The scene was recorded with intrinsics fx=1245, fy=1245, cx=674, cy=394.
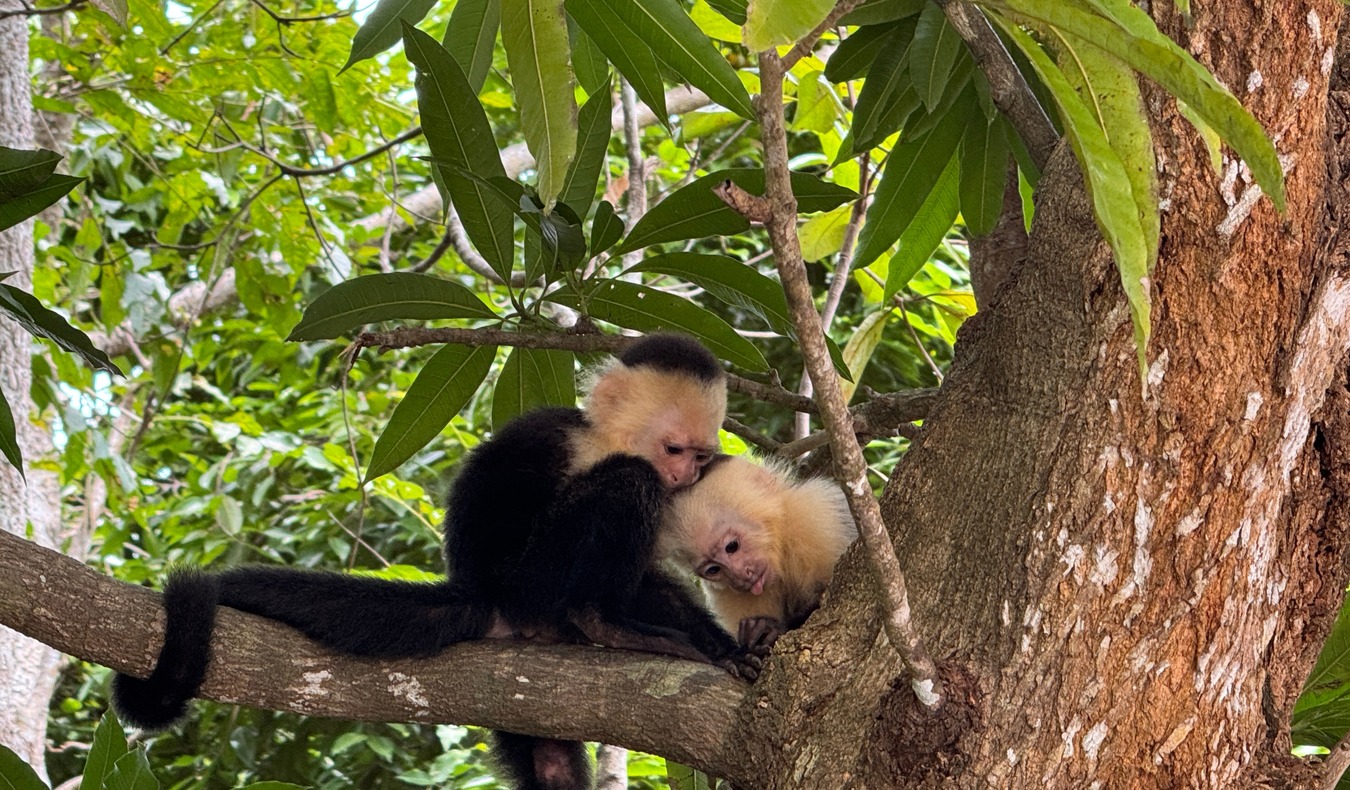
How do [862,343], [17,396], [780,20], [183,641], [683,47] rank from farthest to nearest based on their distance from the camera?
1. [17,396]
2. [862,343]
3. [183,641]
4. [683,47]
5. [780,20]

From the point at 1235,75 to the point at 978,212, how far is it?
0.91 metres

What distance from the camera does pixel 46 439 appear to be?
4629mm

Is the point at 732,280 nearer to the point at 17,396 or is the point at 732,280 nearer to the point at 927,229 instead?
the point at 927,229

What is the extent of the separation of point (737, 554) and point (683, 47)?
1176 millimetres

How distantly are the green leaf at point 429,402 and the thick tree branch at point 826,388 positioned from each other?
1.25 metres

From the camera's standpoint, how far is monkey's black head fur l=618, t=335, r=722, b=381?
2.48 metres

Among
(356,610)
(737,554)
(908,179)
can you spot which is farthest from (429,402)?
(908,179)

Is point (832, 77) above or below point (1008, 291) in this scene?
above

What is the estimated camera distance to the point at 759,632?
2088mm

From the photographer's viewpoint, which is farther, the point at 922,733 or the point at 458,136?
the point at 458,136

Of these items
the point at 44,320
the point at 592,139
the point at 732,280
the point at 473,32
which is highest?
the point at 473,32

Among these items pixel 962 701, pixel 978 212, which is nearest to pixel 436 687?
pixel 962 701

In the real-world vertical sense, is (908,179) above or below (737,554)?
above

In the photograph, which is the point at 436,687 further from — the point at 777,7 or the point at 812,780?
the point at 777,7
